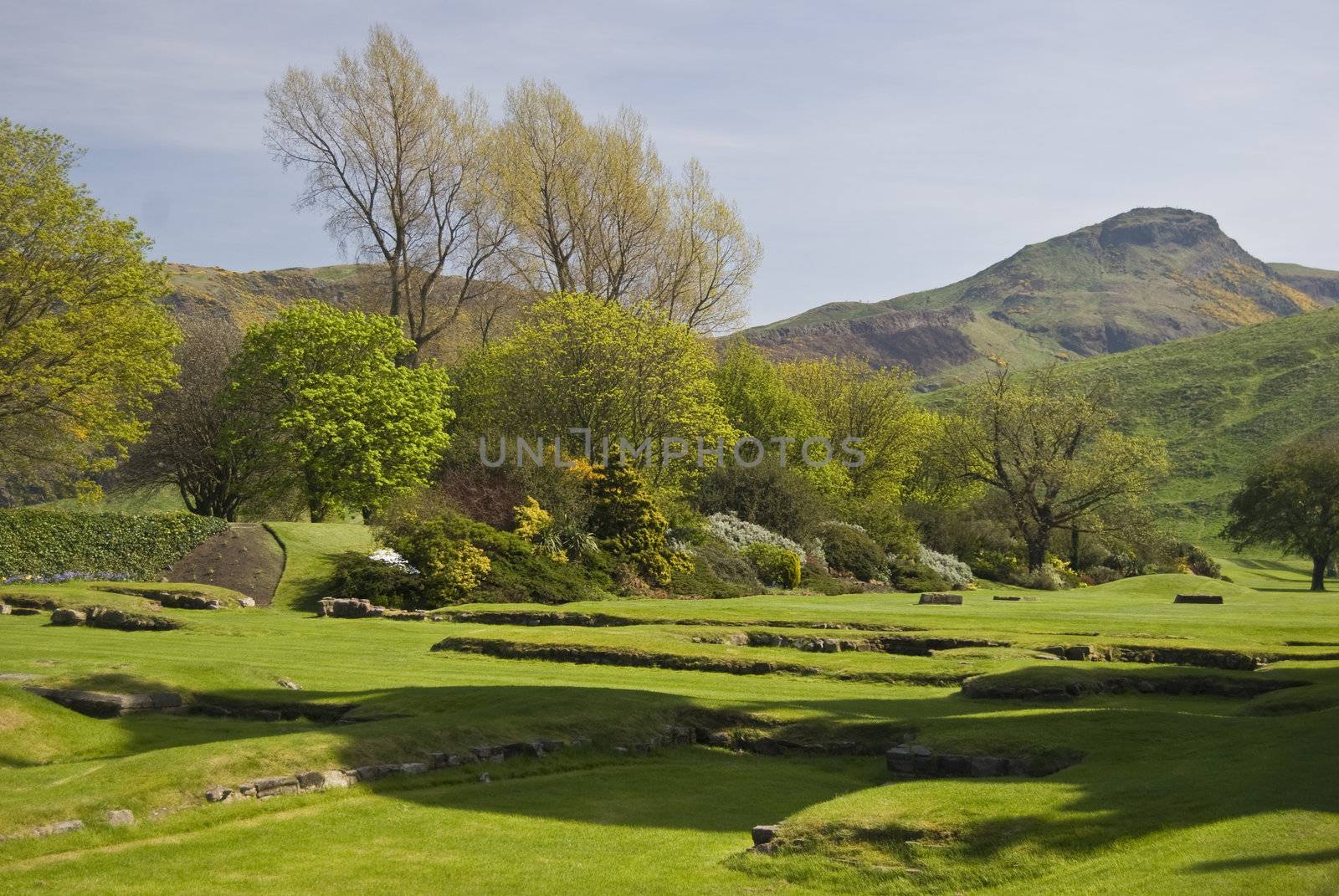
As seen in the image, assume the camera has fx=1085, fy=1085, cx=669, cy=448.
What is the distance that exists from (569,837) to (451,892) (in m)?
1.88

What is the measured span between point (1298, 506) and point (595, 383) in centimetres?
3659

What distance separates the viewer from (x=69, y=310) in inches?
1378

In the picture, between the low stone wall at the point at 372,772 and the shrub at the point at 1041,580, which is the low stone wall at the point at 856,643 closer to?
the low stone wall at the point at 372,772

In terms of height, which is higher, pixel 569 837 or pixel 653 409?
pixel 653 409

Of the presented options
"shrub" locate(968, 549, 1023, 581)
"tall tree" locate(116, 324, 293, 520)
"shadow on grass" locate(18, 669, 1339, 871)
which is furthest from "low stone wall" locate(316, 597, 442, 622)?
"shrub" locate(968, 549, 1023, 581)

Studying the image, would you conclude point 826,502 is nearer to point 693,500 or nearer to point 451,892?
point 693,500

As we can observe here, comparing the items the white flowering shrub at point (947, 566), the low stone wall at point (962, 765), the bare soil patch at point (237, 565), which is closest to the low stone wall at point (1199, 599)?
the white flowering shrub at point (947, 566)

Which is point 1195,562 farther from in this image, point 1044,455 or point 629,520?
point 629,520

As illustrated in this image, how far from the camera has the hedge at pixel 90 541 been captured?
30422mm

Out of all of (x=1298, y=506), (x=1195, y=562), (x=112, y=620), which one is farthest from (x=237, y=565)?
(x=1195, y=562)

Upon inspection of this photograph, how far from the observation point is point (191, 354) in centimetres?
5009

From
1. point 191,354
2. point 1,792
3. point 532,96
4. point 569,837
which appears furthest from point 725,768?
point 532,96

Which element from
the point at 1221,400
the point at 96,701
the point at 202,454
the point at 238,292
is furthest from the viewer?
the point at 238,292

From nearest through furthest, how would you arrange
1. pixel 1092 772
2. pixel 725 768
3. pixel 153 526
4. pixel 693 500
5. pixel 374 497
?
pixel 1092 772 < pixel 725 768 < pixel 153 526 < pixel 374 497 < pixel 693 500
